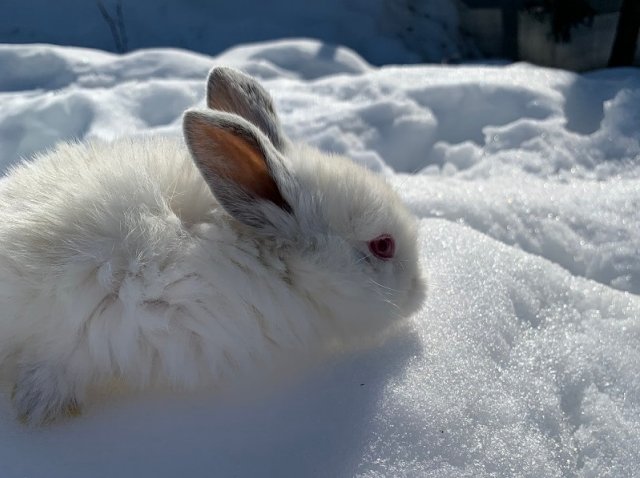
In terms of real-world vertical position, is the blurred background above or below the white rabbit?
below

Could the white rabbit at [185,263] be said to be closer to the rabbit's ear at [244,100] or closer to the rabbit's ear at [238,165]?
the rabbit's ear at [238,165]

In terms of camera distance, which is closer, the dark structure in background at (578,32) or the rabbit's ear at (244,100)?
the rabbit's ear at (244,100)

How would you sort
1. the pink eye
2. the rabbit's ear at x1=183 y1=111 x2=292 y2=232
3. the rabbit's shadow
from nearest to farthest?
the rabbit's shadow, the rabbit's ear at x1=183 y1=111 x2=292 y2=232, the pink eye

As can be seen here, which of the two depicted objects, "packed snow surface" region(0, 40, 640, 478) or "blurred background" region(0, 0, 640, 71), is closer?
"packed snow surface" region(0, 40, 640, 478)

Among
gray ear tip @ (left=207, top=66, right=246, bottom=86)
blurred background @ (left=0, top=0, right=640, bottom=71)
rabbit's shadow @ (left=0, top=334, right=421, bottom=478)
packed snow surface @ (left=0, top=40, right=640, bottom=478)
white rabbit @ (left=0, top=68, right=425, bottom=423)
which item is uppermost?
gray ear tip @ (left=207, top=66, right=246, bottom=86)

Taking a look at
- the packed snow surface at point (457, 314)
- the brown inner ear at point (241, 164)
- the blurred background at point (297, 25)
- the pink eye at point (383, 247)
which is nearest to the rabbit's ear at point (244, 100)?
the brown inner ear at point (241, 164)

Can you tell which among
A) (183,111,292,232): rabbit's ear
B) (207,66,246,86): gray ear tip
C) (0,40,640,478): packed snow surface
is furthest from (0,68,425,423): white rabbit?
(207,66,246,86): gray ear tip

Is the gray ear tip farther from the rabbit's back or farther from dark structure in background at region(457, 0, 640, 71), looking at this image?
dark structure in background at region(457, 0, 640, 71)

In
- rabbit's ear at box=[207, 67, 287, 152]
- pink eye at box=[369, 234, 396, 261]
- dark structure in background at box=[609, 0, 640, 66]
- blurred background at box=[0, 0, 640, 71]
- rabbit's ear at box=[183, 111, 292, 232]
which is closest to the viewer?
rabbit's ear at box=[183, 111, 292, 232]
